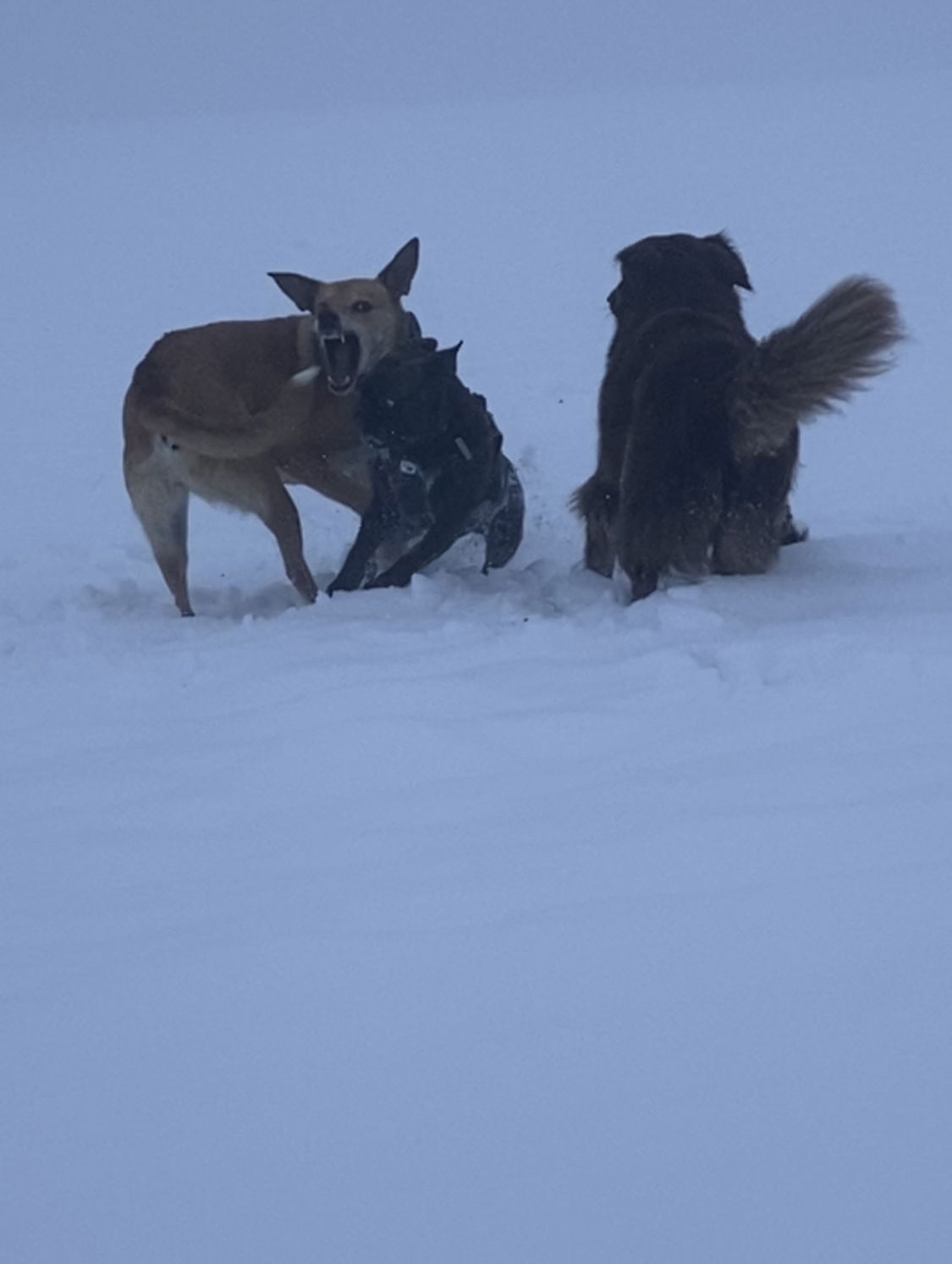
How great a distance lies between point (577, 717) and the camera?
3760 millimetres

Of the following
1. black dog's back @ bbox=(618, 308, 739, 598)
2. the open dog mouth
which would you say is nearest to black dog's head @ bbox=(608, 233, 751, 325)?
black dog's back @ bbox=(618, 308, 739, 598)

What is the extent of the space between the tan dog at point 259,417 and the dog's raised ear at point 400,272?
48 mm

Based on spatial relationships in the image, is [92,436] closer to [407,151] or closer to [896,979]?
[896,979]

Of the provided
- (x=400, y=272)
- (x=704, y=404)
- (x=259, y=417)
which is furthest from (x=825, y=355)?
(x=400, y=272)

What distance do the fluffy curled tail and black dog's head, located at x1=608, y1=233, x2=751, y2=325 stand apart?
3.14 ft

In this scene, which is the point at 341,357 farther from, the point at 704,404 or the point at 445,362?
the point at 704,404

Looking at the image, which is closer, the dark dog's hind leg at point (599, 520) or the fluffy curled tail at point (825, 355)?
the fluffy curled tail at point (825, 355)

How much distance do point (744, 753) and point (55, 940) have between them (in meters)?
1.47

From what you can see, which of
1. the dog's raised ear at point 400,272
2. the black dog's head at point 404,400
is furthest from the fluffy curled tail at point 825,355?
the dog's raised ear at point 400,272

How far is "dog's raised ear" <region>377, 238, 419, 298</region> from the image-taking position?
6359 mm

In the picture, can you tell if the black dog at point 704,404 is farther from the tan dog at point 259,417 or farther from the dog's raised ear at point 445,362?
the tan dog at point 259,417

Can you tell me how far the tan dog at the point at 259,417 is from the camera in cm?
582

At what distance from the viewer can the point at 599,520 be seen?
5.81 metres

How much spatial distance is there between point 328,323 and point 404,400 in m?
0.50
